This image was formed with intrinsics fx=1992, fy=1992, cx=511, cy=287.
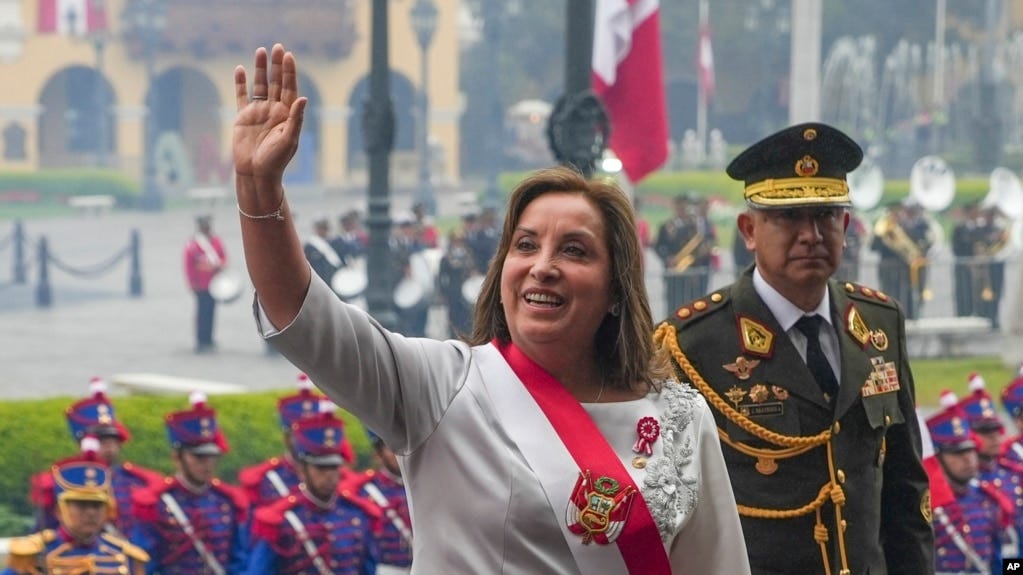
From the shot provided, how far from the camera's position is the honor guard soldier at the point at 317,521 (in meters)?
7.48

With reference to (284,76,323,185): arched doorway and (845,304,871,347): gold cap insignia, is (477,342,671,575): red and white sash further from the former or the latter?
(284,76,323,185): arched doorway

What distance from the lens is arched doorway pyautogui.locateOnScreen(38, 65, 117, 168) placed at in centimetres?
5428

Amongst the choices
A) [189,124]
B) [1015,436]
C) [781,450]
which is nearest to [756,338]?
[781,450]

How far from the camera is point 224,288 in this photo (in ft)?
73.2

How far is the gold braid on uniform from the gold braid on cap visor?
0.38 metres

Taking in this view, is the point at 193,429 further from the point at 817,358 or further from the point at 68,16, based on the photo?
the point at 68,16

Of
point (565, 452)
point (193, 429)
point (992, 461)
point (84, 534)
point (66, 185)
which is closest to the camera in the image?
point (565, 452)

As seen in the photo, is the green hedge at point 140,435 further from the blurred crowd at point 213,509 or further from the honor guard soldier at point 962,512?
the honor guard soldier at point 962,512

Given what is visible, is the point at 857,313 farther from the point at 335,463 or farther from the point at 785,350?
the point at 335,463

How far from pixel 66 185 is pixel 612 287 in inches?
1843

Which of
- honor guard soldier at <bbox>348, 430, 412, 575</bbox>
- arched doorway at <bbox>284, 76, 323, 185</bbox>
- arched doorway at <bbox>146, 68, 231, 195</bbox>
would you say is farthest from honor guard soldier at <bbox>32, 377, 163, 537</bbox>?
arched doorway at <bbox>284, 76, 323, 185</bbox>

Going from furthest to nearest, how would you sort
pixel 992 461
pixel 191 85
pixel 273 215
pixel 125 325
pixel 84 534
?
1. pixel 191 85
2. pixel 125 325
3. pixel 992 461
4. pixel 84 534
5. pixel 273 215

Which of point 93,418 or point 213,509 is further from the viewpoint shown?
point 93,418

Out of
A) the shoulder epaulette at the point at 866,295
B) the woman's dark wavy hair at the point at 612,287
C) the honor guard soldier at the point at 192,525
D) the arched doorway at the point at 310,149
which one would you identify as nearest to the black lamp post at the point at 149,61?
the arched doorway at the point at 310,149
